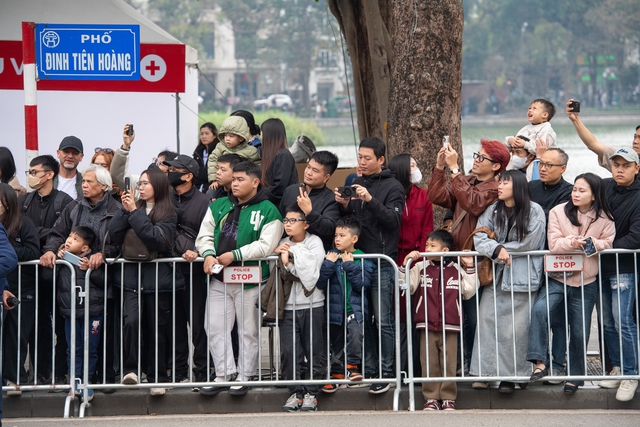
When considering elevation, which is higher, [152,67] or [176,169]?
[152,67]

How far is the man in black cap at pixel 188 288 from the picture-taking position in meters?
7.12

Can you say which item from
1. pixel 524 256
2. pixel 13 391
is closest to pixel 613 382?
pixel 524 256

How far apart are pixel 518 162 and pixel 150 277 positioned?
3.32 m

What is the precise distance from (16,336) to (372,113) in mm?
5521

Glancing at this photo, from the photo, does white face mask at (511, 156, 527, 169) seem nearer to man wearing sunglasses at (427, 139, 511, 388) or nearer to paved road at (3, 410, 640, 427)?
man wearing sunglasses at (427, 139, 511, 388)

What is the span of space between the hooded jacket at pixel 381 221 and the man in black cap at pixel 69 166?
8.58 ft

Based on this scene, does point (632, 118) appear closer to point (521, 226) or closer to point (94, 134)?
point (94, 134)

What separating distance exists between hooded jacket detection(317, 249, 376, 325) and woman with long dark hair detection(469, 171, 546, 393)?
0.87 metres

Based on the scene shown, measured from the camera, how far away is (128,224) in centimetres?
686

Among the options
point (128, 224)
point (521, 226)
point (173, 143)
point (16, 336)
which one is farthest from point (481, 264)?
point (173, 143)

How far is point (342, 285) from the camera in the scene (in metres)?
6.88


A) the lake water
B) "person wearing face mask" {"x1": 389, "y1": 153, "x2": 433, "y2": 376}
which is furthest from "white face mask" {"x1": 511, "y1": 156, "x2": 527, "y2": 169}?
the lake water

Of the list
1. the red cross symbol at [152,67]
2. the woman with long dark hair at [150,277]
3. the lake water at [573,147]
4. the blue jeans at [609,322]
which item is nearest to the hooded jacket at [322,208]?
the woman with long dark hair at [150,277]

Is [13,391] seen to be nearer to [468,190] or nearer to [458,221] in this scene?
[458,221]
